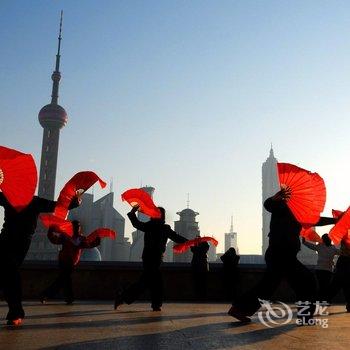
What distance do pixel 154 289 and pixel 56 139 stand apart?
115 m

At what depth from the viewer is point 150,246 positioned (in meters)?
8.29

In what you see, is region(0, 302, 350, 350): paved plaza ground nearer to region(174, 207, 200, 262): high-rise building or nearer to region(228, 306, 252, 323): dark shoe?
region(228, 306, 252, 323): dark shoe

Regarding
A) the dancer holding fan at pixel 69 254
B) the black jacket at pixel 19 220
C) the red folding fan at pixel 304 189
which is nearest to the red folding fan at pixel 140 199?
the dancer holding fan at pixel 69 254

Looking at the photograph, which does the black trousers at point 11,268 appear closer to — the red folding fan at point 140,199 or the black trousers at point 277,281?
the red folding fan at point 140,199

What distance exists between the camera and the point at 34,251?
124 meters

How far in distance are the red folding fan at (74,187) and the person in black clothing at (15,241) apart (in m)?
0.27

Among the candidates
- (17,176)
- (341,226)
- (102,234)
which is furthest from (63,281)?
(341,226)

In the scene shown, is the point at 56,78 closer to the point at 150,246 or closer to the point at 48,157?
the point at 48,157

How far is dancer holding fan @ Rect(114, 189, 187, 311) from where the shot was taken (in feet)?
26.0

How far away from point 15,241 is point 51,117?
119606mm

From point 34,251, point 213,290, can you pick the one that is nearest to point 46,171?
point 34,251

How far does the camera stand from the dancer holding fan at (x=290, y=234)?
19.1ft

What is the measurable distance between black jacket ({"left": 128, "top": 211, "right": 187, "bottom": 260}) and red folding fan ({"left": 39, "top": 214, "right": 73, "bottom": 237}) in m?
1.47

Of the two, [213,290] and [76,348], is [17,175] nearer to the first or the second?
[76,348]
